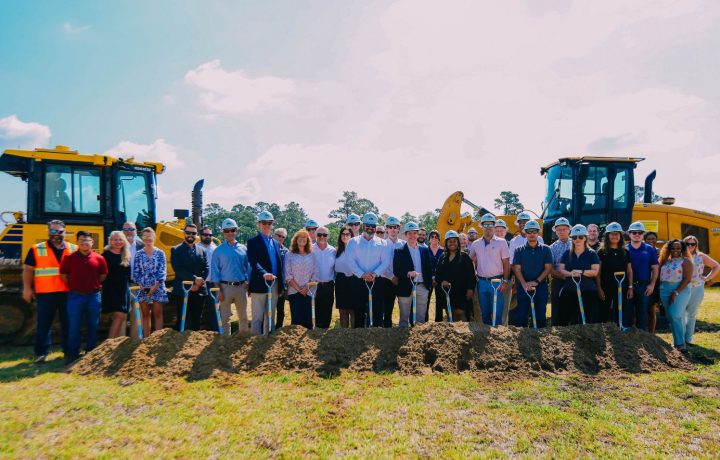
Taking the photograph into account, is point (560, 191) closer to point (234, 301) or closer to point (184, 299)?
point (234, 301)

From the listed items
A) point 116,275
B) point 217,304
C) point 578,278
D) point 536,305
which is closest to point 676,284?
point 578,278

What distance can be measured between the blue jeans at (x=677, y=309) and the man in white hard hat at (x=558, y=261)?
4.91 feet

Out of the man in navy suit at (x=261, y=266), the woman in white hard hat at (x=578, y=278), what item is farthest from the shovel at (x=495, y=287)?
the man in navy suit at (x=261, y=266)

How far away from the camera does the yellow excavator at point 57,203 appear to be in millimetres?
7629

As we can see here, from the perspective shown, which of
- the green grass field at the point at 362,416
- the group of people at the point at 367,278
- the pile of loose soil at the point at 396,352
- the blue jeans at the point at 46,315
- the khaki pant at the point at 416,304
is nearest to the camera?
the green grass field at the point at 362,416

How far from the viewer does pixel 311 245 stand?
6848 millimetres

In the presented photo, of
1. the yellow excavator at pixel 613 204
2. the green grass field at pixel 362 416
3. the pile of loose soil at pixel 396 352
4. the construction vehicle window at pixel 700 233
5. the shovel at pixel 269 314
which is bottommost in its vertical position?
the green grass field at pixel 362 416

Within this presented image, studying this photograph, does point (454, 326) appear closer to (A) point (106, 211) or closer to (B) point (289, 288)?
(B) point (289, 288)

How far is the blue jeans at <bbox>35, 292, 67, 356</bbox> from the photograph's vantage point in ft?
20.1

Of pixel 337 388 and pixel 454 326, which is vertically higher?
pixel 454 326

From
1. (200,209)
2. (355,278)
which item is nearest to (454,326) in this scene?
(355,278)

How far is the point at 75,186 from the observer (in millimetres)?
7914

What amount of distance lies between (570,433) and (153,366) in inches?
185

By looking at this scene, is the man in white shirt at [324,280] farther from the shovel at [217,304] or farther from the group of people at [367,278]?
the shovel at [217,304]
